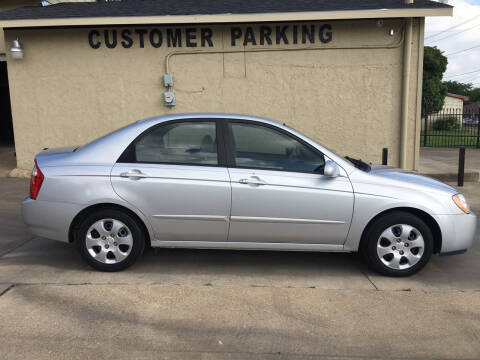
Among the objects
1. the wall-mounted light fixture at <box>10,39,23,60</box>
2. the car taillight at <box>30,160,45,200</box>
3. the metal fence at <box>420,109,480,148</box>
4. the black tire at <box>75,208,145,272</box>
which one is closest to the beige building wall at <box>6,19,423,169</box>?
the wall-mounted light fixture at <box>10,39,23,60</box>

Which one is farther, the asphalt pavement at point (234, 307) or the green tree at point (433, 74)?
the green tree at point (433, 74)

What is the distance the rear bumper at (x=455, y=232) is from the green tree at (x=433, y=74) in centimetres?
3225

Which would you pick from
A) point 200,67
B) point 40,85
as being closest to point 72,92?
point 40,85

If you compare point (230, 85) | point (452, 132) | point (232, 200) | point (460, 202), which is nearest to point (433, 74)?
point (452, 132)

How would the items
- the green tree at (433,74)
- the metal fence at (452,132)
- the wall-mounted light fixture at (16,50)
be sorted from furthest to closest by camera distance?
the green tree at (433,74), the metal fence at (452,132), the wall-mounted light fixture at (16,50)

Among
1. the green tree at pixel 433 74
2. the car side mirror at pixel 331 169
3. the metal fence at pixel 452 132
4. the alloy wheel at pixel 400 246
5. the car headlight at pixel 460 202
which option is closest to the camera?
the car side mirror at pixel 331 169

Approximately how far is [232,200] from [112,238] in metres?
1.26

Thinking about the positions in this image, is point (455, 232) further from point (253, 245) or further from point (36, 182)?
point (36, 182)

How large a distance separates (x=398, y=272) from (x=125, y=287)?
266 cm

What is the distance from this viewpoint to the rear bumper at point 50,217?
4.47 m

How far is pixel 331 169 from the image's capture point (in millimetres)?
4320

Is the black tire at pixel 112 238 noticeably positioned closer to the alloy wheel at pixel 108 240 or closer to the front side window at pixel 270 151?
the alloy wheel at pixel 108 240

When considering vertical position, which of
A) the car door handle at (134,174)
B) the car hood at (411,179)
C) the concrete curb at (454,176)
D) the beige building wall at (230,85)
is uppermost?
the beige building wall at (230,85)

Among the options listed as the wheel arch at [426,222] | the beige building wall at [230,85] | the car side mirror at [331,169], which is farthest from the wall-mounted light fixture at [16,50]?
the wheel arch at [426,222]
